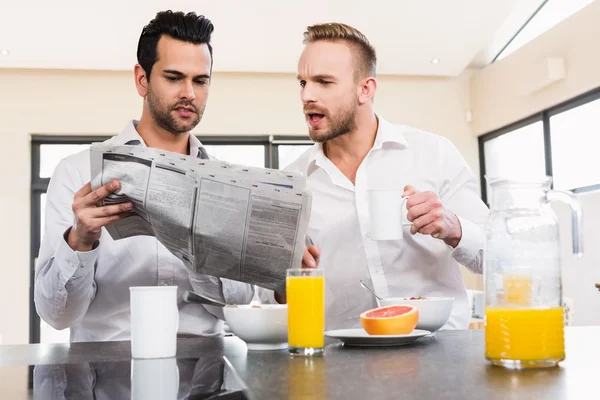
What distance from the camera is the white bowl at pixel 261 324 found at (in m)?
1.28

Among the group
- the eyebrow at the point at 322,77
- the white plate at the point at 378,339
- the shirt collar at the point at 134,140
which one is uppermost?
the eyebrow at the point at 322,77

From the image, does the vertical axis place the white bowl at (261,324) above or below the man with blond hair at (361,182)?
below

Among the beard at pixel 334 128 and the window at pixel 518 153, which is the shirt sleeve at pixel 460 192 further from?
the window at pixel 518 153

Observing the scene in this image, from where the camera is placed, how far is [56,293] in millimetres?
1677

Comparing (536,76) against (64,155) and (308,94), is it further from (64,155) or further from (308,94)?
(308,94)

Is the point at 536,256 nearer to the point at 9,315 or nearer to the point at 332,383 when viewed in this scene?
the point at 332,383

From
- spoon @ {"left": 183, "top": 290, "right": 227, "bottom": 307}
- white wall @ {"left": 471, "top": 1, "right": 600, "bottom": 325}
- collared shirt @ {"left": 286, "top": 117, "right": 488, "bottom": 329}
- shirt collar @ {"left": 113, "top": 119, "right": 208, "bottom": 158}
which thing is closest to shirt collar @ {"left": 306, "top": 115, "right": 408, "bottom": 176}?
collared shirt @ {"left": 286, "top": 117, "right": 488, "bottom": 329}

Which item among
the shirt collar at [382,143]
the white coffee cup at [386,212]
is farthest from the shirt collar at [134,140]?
the white coffee cup at [386,212]

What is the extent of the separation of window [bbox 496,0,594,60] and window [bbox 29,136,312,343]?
2141 millimetres

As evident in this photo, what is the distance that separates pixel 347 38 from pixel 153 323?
1337mm

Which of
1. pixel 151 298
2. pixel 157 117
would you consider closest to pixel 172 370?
pixel 151 298

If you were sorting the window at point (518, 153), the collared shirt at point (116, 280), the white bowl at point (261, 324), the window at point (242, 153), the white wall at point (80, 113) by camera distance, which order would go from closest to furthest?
1. the white bowl at point (261, 324)
2. the collared shirt at point (116, 280)
3. the window at point (518, 153)
4. the white wall at point (80, 113)
5. the window at point (242, 153)

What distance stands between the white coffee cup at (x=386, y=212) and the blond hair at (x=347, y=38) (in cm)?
82

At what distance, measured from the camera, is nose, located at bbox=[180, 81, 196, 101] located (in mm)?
1985
